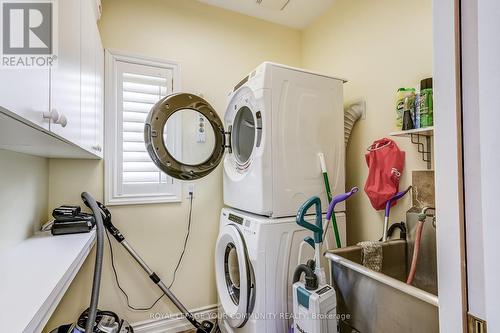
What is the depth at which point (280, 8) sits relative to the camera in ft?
7.56

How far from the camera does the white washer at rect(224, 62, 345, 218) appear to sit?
156 centimetres

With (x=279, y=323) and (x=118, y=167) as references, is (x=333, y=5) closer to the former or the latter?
(x=118, y=167)

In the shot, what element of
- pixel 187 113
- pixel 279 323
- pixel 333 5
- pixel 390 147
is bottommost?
pixel 279 323

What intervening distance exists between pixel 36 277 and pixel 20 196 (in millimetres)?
681

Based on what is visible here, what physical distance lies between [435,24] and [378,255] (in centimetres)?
134

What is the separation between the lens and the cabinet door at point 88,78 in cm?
123

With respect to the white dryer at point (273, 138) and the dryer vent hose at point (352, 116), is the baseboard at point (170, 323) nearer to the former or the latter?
the white dryer at point (273, 138)

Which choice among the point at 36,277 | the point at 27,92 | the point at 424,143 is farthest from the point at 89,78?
the point at 424,143

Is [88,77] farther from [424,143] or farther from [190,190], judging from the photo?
[424,143]

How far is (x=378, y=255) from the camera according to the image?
1478 mm

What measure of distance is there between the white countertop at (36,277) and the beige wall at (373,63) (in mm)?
1897

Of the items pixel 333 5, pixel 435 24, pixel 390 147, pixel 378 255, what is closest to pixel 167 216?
pixel 378 255

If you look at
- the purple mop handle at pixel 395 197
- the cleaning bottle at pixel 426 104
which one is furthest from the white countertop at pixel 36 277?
the cleaning bottle at pixel 426 104

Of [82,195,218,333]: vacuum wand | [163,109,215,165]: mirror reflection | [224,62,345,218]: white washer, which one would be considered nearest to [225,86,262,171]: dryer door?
[224,62,345,218]: white washer
